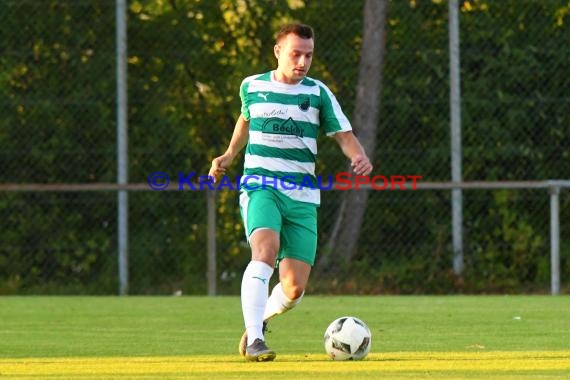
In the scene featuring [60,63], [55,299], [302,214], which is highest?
[60,63]

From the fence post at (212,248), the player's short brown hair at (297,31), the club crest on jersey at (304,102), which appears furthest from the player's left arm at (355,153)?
the fence post at (212,248)

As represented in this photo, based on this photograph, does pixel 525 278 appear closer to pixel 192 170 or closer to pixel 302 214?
pixel 192 170

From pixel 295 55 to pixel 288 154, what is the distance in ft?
1.60

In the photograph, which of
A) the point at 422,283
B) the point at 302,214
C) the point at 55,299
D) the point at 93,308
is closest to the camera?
the point at 302,214

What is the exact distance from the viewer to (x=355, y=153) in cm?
765

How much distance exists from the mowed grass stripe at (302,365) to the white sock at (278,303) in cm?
31

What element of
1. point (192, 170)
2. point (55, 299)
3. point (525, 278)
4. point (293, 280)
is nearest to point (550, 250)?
point (525, 278)

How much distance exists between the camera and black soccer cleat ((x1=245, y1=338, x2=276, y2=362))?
716cm

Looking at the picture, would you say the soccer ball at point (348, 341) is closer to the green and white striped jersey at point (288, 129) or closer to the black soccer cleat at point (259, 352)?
the black soccer cleat at point (259, 352)

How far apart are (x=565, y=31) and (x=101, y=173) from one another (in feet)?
15.0

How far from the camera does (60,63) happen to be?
1469 cm

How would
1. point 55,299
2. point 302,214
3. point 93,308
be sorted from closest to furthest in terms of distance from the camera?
point 302,214
point 93,308
point 55,299

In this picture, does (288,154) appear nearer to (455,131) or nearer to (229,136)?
(455,131)

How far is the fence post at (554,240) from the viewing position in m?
14.2
